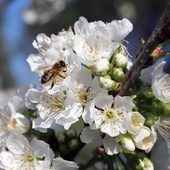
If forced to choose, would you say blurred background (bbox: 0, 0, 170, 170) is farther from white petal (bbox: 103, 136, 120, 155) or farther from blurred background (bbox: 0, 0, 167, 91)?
white petal (bbox: 103, 136, 120, 155)

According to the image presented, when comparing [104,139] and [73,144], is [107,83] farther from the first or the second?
[73,144]

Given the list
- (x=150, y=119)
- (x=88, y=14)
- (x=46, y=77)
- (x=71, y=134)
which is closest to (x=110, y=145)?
(x=150, y=119)

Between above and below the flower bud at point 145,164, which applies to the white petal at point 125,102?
above

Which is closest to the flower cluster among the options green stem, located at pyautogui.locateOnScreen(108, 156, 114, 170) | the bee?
the bee

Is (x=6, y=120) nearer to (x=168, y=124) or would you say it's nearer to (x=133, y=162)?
(x=133, y=162)

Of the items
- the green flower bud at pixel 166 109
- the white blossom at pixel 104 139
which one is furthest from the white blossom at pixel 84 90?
the green flower bud at pixel 166 109

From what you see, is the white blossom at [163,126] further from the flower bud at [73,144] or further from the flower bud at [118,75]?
the flower bud at [73,144]

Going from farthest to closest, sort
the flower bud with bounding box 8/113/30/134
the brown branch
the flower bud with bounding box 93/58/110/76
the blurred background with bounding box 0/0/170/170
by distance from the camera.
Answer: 1. the blurred background with bounding box 0/0/170/170
2. the flower bud with bounding box 8/113/30/134
3. the flower bud with bounding box 93/58/110/76
4. the brown branch
